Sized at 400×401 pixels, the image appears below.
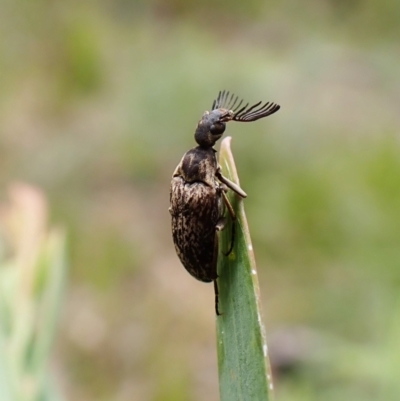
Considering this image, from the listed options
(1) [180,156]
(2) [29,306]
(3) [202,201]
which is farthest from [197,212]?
(1) [180,156]

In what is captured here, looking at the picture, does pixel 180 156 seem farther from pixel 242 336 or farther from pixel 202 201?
pixel 242 336

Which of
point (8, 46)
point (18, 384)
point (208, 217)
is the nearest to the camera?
point (18, 384)

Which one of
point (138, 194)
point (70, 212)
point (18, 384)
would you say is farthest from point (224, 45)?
point (18, 384)

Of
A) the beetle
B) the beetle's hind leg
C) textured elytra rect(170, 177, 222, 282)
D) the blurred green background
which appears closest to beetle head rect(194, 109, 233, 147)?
the beetle

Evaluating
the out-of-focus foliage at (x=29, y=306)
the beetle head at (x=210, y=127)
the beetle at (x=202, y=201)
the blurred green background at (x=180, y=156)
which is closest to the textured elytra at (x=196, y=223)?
the beetle at (x=202, y=201)

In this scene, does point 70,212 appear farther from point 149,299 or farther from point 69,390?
point 69,390

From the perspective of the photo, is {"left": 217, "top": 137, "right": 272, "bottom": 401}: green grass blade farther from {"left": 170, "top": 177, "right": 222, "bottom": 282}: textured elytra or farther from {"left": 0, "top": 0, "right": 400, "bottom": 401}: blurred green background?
{"left": 0, "top": 0, "right": 400, "bottom": 401}: blurred green background
